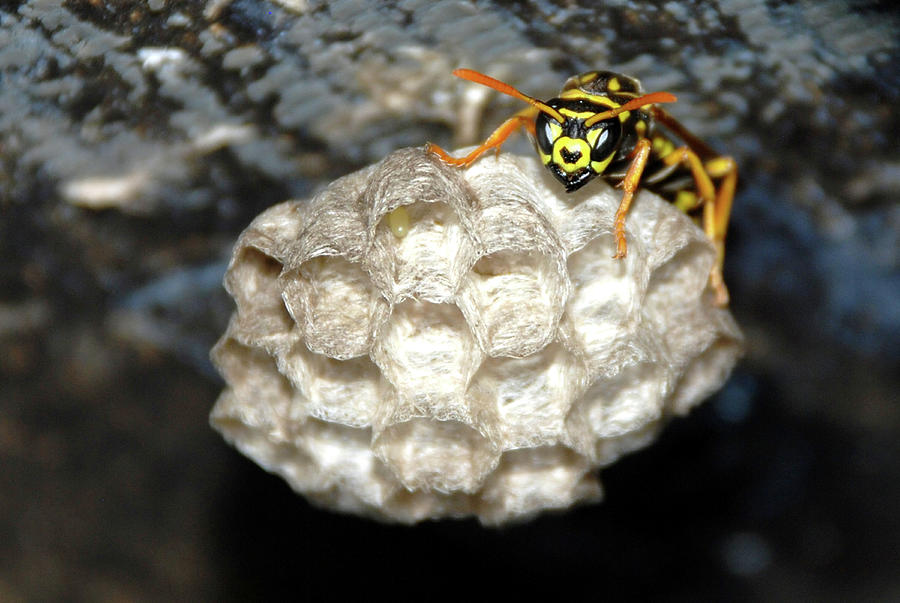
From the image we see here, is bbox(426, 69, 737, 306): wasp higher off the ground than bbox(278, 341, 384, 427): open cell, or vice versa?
bbox(426, 69, 737, 306): wasp

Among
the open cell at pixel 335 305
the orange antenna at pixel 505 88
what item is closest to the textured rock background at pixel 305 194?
the orange antenna at pixel 505 88

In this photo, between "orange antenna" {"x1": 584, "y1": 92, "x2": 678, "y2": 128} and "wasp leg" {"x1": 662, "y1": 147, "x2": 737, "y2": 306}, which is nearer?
"orange antenna" {"x1": 584, "y1": 92, "x2": 678, "y2": 128}

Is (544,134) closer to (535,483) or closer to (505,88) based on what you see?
(505,88)

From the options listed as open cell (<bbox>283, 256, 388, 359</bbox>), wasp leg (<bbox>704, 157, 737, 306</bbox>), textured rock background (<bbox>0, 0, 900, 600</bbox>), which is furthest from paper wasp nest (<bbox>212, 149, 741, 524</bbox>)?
textured rock background (<bbox>0, 0, 900, 600</bbox>)

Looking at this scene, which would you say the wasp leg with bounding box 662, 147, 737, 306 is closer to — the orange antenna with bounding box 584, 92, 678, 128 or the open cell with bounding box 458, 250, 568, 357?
the orange antenna with bounding box 584, 92, 678, 128

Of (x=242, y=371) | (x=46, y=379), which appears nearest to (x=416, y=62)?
(x=242, y=371)

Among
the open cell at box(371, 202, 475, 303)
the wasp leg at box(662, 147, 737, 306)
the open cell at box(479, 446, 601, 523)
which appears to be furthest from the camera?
the wasp leg at box(662, 147, 737, 306)

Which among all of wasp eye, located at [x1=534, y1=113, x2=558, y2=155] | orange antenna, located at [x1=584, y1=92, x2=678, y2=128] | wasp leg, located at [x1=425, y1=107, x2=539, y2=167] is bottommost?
wasp leg, located at [x1=425, y1=107, x2=539, y2=167]
